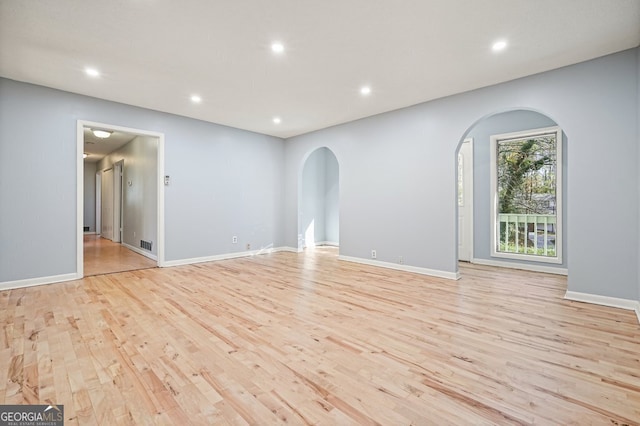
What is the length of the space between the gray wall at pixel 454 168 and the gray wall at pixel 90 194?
27.7 feet

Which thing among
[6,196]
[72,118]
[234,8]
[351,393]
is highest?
[234,8]

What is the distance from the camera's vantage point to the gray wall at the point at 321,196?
7.95 meters

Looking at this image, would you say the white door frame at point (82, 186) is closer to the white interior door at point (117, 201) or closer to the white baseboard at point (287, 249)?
the white baseboard at point (287, 249)

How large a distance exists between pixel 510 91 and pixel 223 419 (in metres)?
4.48

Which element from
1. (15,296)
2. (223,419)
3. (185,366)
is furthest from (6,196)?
(223,419)

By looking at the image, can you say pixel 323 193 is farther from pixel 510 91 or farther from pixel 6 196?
pixel 6 196

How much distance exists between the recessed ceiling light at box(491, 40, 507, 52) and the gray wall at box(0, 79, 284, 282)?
15.2 ft

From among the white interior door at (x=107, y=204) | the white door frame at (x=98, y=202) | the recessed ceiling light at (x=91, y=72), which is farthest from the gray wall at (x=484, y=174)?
the white door frame at (x=98, y=202)

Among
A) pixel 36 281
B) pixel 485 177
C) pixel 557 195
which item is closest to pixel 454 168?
pixel 485 177

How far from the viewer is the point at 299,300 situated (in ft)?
10.8

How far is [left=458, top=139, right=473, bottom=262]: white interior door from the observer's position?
18.1ft

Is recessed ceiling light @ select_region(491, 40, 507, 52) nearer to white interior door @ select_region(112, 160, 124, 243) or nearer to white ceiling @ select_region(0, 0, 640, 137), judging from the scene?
white ceiling @ select_region(0, 0, 640, 137)

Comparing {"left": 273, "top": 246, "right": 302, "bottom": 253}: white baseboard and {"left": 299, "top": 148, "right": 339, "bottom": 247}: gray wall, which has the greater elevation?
{"left": 299, "top": 148, "right": 339, "bottom": 247}: gray wall
